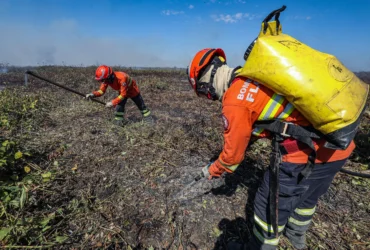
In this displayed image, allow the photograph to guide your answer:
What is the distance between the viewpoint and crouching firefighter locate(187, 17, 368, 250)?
5.24 feet

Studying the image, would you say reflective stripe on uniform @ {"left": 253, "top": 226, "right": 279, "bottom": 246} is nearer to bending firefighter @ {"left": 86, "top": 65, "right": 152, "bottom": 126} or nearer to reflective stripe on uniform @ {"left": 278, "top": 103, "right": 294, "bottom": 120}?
reflective stripe on uniform @ {"left": 278, "top": 103, "right": 294, "bottom": 120}

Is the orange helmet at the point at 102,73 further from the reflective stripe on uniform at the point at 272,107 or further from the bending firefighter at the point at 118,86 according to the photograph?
the reflective stripe on uniform at the point at 272,107

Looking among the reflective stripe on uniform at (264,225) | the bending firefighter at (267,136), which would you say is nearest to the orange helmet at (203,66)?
the bending firefighter at (267,136)

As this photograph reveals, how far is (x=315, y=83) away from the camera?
1519 mm

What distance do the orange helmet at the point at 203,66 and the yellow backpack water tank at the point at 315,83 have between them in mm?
611

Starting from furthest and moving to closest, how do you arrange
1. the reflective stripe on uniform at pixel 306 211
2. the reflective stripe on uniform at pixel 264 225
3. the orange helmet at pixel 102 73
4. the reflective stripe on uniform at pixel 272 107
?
the orange helmet at pixel 102 73
the reflective stripe on uniform at pixel 306 211
the reflective stripe on uniform at pixel 264 225
the reflective stripe on uniform at pixel 272 107

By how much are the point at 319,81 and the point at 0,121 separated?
7.67m

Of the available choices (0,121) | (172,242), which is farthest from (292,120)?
(0,121)

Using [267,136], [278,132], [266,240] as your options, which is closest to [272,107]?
[278,132]

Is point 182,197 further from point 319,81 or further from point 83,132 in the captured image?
point 83,132

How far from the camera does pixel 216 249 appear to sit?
2660 mm

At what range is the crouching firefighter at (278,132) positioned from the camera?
1.60 metres

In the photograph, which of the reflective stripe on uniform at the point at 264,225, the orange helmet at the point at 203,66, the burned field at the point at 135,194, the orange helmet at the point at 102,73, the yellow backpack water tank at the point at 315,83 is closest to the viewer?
the yellow backpack water tank at the point at 315,83

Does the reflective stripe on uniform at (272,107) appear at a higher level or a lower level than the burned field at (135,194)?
higher
